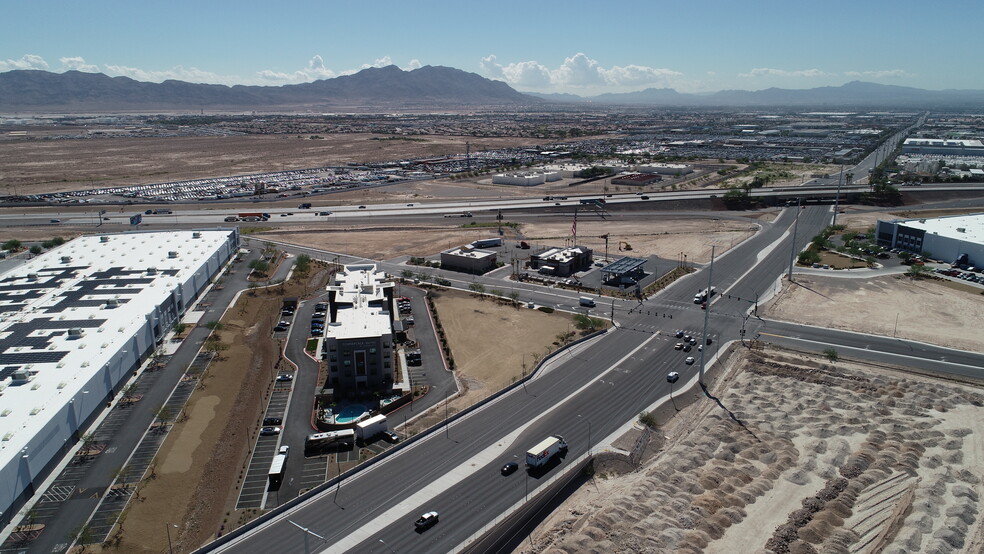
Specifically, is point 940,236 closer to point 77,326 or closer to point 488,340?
point 488,340

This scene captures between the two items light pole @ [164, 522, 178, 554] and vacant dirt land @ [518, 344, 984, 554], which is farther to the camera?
light pole @ [164, 522, 178, 554]

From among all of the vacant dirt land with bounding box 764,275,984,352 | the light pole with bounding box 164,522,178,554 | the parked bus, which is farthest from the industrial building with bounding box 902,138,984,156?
the light pole with bounding box 164,522,178,554

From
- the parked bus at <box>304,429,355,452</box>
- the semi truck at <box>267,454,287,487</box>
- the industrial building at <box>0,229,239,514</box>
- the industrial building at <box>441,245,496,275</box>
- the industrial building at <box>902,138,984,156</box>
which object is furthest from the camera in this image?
the industrial building at <box>902,138,984,156</box>

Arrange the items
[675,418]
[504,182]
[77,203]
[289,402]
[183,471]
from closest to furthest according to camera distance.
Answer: [183,471], [675,418], [289,402], [77,203], [504,182]

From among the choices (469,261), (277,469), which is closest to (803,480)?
(277,469)

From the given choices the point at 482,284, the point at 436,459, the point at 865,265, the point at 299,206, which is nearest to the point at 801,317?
the point at 865,265

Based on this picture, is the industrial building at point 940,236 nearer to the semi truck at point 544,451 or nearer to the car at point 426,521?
the semi truck at point 544,451

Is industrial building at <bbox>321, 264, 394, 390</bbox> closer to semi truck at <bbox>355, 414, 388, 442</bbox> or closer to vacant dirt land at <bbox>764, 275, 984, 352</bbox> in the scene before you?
semi truck at <bbox>355, 414, 388, 442</bbox>

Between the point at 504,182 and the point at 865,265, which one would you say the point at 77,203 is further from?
the point at 865,265

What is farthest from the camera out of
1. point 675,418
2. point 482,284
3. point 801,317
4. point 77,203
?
point 77,203
